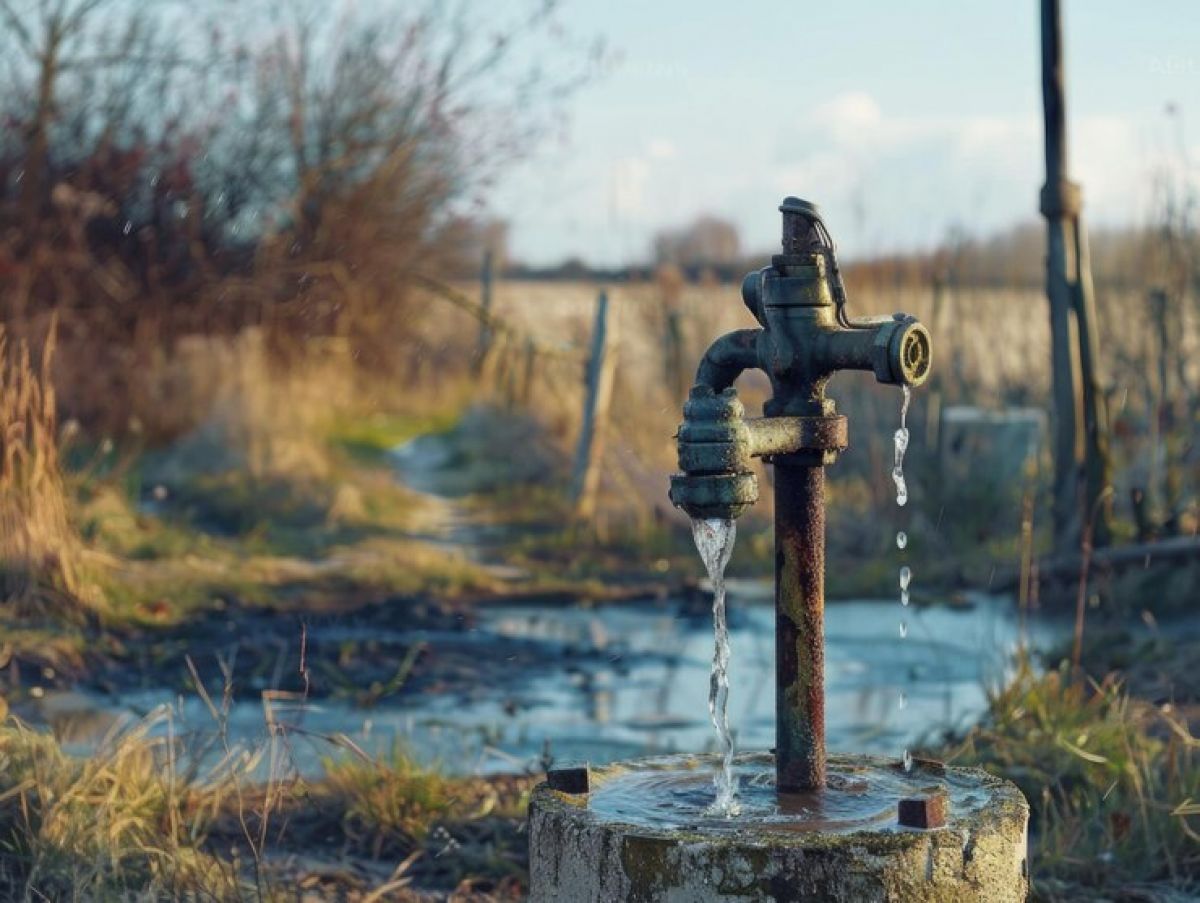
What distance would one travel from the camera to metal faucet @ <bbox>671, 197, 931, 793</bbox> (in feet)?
9.44

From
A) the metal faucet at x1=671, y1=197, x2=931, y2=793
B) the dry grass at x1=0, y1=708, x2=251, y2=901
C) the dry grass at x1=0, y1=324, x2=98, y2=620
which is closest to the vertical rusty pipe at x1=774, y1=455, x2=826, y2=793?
the metal faucet at x1=671, y1=197, x2=931, y2=793

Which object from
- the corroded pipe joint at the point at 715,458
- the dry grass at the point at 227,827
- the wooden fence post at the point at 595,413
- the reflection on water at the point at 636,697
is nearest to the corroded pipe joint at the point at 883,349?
the corroded pipe joint at the point at 715,458

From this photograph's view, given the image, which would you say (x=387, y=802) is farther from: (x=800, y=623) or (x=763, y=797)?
(x=800, y=623)

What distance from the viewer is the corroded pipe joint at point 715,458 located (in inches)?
106

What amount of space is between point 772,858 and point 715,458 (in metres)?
0.60

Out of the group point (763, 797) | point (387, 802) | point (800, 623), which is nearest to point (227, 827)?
point (387, 802)

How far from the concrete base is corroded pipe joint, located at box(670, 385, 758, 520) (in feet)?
1.65

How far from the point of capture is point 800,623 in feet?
9.77

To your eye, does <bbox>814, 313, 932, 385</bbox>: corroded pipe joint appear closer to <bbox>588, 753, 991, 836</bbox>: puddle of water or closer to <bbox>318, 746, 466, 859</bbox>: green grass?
<bbox>588, 753, 991, 836</bbox>: puddle of water

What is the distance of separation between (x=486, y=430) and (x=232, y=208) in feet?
11.3

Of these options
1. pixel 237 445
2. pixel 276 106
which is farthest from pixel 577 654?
pixel 276 106

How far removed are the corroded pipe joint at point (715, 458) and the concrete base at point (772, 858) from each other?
50 centimetres

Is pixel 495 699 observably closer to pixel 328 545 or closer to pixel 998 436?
pixel 328 545

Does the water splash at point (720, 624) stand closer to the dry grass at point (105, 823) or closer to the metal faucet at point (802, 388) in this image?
the metal faucet at point (802, 388)
